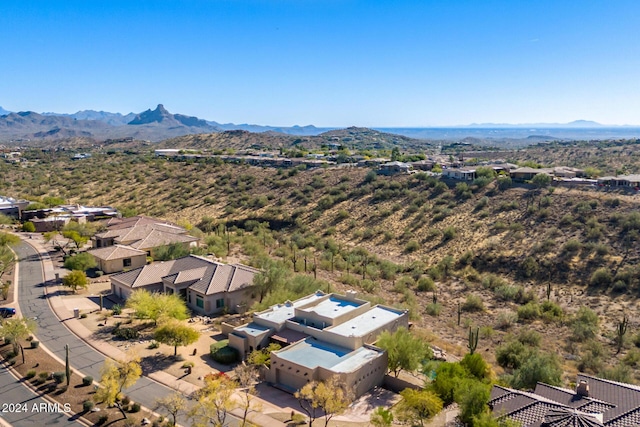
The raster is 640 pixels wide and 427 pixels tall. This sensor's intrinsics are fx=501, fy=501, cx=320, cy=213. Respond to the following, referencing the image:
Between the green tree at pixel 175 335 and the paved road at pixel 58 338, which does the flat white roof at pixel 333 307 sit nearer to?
the green tree at pixel 175 335

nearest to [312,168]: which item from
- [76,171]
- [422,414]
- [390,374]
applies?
[76,171]

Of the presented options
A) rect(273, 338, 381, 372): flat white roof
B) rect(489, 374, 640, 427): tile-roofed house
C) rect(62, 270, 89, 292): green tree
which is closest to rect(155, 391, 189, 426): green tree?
rect(273, 338, 381, 372): flat white roof

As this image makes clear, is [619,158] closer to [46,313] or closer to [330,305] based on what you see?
[330,305]

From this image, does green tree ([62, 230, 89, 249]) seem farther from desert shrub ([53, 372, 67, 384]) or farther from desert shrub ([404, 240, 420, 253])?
desert shrub ([404, 240, 420, 253])

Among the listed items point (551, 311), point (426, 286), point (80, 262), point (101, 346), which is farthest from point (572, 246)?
point (80, 262)

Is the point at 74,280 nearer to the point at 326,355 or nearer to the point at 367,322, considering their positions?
the point at 326,355
